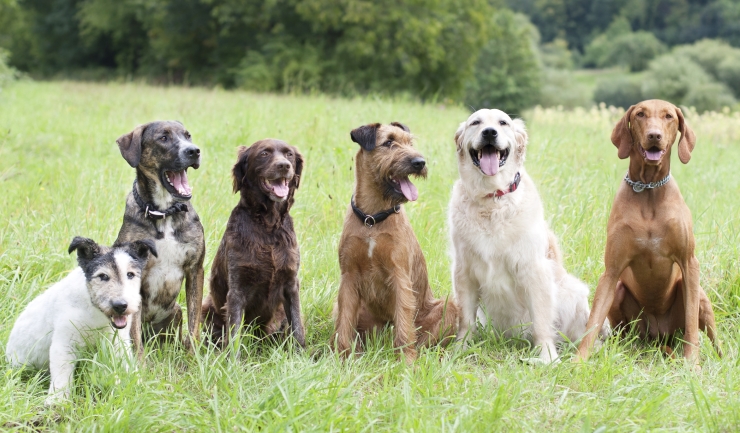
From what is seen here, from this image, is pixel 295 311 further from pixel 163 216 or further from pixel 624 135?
pixel 624 135

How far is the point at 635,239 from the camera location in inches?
173

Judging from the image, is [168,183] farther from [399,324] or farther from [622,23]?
[622,23]

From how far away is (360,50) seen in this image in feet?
86.2

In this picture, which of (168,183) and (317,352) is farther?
(317,352)

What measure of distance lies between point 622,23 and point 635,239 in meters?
65.8

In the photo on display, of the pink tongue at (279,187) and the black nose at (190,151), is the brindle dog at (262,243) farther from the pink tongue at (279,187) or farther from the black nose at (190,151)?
the black nose at (190,151)

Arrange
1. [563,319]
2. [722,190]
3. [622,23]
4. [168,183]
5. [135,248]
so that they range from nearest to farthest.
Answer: [135,248] < [168,183] < [563,319] < [722,190] < [622,23]

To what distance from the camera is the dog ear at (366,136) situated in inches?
176

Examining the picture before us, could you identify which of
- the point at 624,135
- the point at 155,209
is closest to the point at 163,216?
the point at 155,209

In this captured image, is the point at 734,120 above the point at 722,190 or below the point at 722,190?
above

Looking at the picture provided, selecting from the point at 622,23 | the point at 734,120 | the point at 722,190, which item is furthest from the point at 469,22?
the point at 622,23

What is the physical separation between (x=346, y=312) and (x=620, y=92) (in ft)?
151

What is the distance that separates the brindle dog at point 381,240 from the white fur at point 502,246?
36cm

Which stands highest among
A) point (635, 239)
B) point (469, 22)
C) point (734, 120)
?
point (469, 22)
